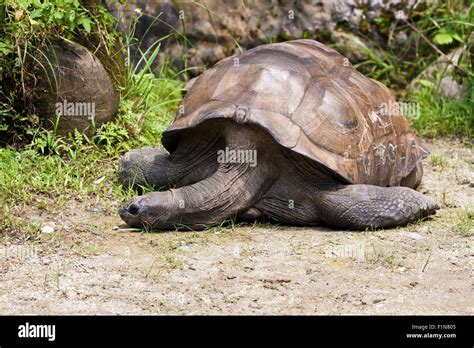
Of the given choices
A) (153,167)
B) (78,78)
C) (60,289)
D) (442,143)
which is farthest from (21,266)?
(442,143)

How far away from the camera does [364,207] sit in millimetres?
5625

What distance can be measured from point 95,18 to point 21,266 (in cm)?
246

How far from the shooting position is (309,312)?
14.3 ft

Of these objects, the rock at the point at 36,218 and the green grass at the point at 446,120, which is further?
the green grass at the point at 446,120

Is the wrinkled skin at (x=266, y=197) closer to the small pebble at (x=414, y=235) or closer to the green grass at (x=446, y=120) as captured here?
the small pebble at (x=414, y=235)

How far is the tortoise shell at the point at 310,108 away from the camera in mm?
5570

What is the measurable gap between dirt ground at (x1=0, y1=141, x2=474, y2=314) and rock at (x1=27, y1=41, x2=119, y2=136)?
89cm

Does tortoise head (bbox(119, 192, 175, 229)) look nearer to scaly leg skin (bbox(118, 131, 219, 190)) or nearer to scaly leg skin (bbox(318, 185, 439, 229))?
scaly leg skin (bbox(118, 131, 219, 190))

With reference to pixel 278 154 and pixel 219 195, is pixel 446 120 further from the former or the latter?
pixel 219 195

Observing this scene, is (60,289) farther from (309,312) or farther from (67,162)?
(67,162)

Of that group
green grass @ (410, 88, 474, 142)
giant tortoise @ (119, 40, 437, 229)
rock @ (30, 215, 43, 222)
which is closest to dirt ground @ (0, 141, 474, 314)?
rock @ (30, 215, 43, 222)

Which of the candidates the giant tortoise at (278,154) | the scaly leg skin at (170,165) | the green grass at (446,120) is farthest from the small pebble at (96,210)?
the green grass at (446,120)

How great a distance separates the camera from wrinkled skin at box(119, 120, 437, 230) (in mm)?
5551

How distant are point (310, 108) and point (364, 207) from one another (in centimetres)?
73
